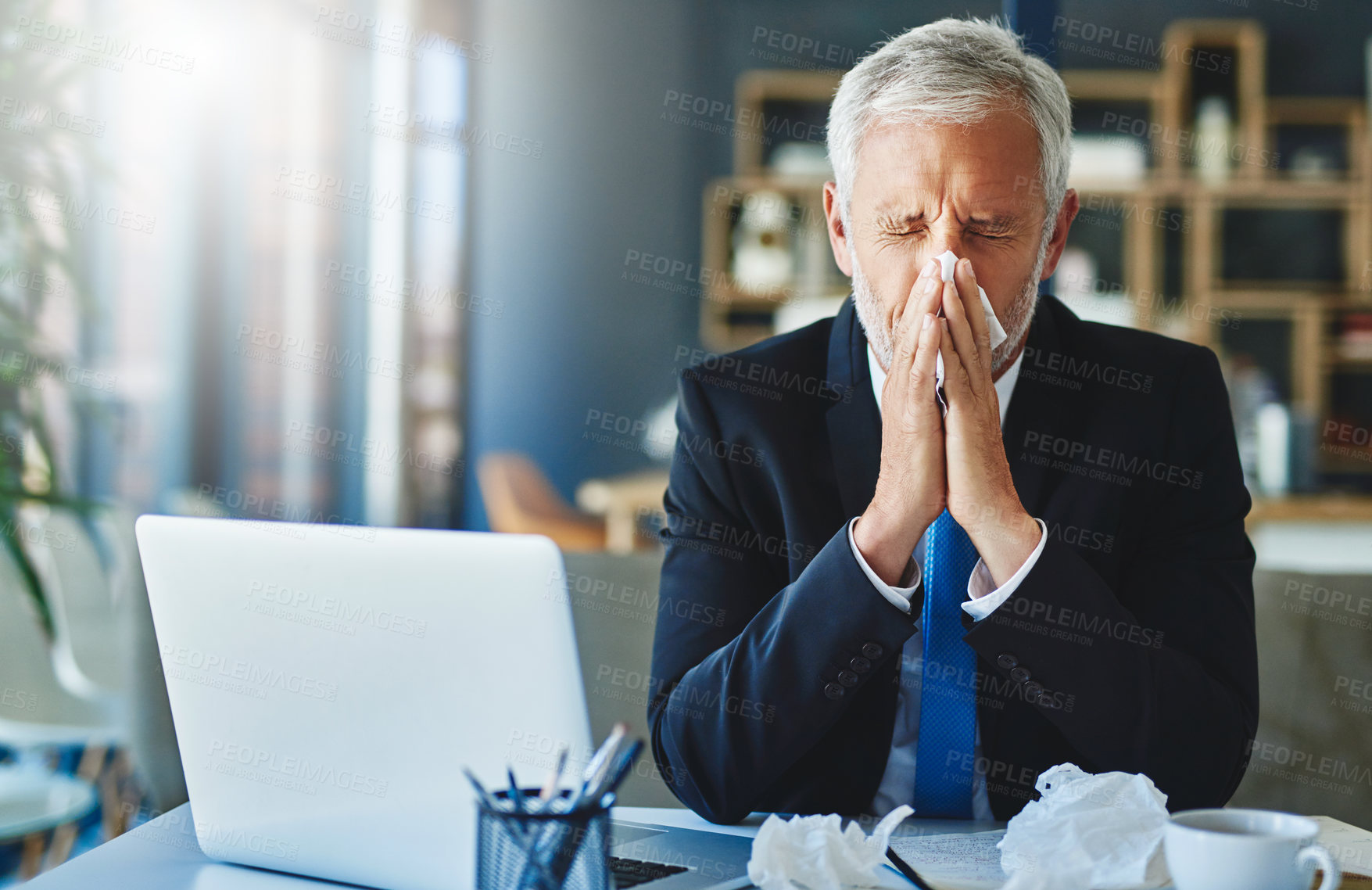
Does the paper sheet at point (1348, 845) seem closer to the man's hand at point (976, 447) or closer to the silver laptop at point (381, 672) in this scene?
the man's hand at point (976, 447)

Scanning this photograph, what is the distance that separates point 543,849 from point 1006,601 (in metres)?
0.51

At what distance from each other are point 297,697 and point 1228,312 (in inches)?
186

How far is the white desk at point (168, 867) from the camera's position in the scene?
0.81m

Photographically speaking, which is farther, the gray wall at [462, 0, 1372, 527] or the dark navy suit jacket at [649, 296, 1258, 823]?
the gray wall at [462, 0, 1372, 527]

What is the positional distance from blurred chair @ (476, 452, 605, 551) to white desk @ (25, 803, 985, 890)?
3.15 m

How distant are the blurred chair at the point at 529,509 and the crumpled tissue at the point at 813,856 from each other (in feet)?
11.1

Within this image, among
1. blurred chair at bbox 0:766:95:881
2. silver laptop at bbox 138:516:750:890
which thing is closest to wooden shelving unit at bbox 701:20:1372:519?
blurred chair at bbox 0:766:95:881

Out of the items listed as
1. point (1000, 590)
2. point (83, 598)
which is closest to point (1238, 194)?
point (1000, 590)

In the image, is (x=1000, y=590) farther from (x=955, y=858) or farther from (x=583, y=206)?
(x=583, y=206)

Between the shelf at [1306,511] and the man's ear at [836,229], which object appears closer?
the man's ear at [836,229]

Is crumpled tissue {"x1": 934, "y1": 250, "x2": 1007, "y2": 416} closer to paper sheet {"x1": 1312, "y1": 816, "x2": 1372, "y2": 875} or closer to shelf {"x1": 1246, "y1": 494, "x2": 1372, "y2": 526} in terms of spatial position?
paper sheet {"x1": 1312, "y1": 816, "x2": 1372, "y2": 875}

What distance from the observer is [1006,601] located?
0.98 metres

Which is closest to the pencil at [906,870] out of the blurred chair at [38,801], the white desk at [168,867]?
the white desk at [168,867]

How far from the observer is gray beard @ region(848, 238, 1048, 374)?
1.19 metres
